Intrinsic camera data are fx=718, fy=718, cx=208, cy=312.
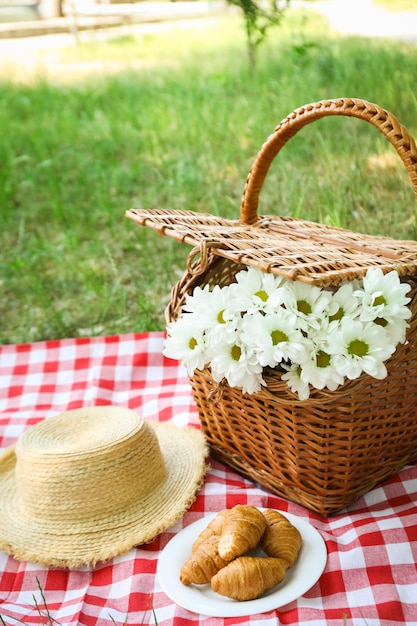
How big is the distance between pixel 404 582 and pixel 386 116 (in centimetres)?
76

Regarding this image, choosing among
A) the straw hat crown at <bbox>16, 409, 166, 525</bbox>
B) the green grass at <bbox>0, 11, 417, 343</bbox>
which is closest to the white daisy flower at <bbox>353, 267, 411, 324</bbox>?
the straw hat crown at <bbox>16, 409, 166, 525</bbox>

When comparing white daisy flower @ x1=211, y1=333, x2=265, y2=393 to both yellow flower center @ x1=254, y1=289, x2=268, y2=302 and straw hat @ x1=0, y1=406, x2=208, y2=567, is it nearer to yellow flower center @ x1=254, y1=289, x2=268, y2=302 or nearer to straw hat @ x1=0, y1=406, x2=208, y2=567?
yellow flower center @ x1=254, y1=289, x2=268, y2=302

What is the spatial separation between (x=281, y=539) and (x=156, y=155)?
1707 millimetres

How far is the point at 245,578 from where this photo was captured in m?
1.06

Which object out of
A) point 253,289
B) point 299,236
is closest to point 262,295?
point 253,289

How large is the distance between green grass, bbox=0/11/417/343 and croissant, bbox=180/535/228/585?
3.82 ft

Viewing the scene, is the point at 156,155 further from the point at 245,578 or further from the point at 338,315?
the point at 245,578

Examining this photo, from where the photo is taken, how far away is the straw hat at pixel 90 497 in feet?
4.13

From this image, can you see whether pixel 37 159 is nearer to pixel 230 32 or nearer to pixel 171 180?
pixel 171 180

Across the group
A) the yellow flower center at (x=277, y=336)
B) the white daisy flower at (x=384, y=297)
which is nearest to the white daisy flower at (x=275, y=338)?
the yellow flower center at (x=277, y=336)

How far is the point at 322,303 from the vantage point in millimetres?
1105

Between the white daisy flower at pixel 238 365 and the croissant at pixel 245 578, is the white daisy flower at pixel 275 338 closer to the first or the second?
the white daisy flower at pixel 238 365

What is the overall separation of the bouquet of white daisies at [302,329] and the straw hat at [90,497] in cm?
27

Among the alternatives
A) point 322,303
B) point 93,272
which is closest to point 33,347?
point 93,272
